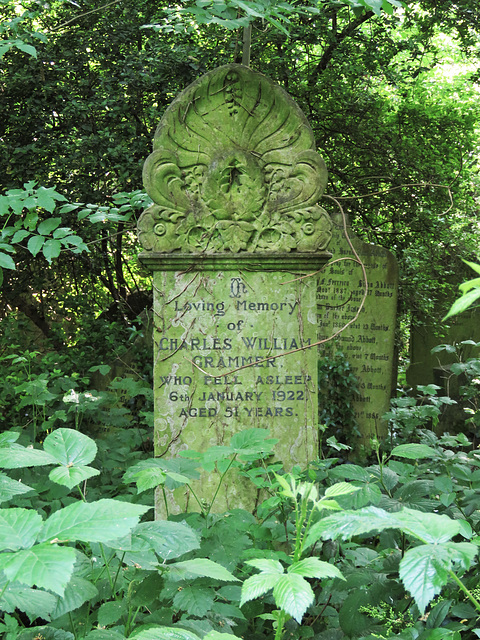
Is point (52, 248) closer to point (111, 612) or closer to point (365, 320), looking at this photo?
point (111, 612)

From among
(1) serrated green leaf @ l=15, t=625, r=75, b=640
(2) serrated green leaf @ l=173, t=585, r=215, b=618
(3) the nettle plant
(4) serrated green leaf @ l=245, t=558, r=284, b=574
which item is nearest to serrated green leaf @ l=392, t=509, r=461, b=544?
(3) the nettle plant

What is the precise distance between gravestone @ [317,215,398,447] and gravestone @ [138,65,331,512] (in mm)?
2218

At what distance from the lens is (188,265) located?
325cm

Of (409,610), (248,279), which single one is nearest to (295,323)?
(248,279)

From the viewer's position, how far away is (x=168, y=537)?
1.43 meters

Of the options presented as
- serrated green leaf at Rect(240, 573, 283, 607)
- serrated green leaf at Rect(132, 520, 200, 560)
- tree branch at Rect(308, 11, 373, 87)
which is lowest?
serrated green leaf at Rect(132, 520, 200, 560)

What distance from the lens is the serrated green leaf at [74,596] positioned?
1.37 m

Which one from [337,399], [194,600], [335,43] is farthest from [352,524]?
[335,43]

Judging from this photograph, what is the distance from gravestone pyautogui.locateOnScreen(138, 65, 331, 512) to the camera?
3242mm

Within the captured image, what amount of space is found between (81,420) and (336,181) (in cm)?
431

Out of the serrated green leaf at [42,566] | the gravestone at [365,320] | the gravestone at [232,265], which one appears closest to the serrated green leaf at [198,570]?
the serrated green leaf at [42,566]

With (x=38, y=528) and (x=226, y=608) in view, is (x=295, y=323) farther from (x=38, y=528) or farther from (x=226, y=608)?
(x=38, y=528)

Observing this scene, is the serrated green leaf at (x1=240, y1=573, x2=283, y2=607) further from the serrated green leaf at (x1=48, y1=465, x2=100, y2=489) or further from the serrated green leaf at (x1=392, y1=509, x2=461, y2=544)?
the serrated green leaf at (x1=48, y1=465, x2=100, y2=489)

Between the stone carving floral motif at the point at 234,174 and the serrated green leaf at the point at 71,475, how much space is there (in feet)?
6.43
